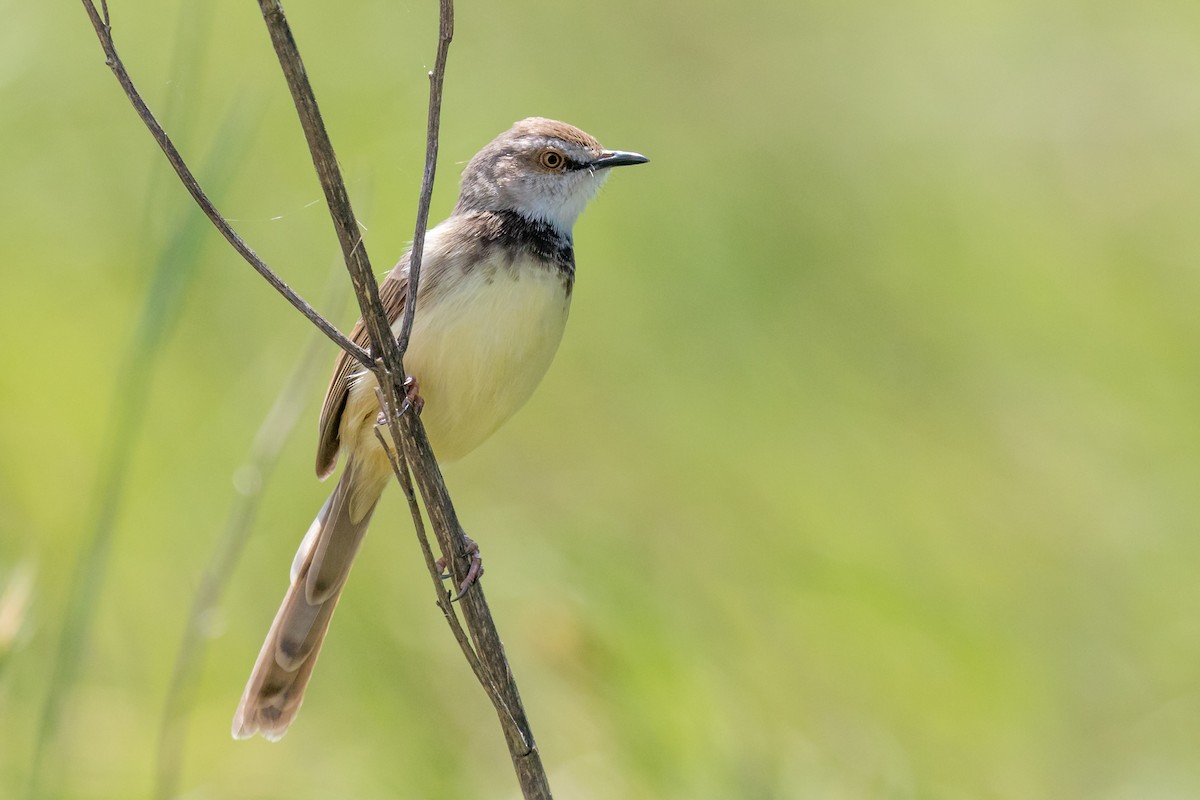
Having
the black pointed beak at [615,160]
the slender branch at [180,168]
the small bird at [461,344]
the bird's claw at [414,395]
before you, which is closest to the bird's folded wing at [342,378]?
the small bird at [461,344]

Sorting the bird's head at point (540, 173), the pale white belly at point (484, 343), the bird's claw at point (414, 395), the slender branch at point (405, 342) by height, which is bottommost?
the slender branch at point (405, 342)

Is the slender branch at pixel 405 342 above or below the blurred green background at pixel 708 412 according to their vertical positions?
below

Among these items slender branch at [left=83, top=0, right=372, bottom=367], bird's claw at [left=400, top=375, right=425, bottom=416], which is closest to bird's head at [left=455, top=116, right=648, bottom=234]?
bird's claw at [left=400, top=375, right=425, bottom=416]

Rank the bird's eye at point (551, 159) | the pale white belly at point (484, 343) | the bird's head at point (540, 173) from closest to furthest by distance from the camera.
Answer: the pale white belly at point (484, 343), the bird's head at point (540, 173), the bird's eye at point (551, 159)

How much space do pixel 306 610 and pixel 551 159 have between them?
1.46m

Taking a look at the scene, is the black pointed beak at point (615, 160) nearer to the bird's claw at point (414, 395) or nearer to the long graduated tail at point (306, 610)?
the bird's claw at point (414, 395)

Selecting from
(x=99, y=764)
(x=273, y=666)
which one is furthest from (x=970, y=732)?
(x=99, y=764)

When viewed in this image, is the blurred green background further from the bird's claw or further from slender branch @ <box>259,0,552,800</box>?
slender branch @ <box>259,0,552,800</box>

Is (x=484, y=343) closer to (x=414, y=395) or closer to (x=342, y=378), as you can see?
(x=414, y=395)

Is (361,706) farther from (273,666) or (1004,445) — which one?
(1004,445)

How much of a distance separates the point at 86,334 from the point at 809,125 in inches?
141

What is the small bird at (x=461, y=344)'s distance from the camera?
3.33 m

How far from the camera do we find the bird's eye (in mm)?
3867

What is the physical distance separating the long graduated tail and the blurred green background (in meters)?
0.57
